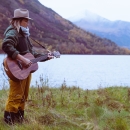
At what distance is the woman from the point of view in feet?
17.0

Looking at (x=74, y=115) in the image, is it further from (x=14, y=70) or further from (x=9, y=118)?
(x=14, y=70)

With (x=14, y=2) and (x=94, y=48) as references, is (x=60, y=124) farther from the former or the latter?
(x=14, y=2)

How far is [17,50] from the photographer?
5.41m

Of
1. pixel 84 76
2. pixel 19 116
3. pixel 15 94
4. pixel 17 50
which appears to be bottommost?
pixel 19 116

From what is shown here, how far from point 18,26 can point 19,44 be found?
282 mm

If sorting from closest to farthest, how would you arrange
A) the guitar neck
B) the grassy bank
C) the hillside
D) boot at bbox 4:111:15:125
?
the grassy bank → the guitar neck → boot at bbox 4:111:15:125 → the hillside

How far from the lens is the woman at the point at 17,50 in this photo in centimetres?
517

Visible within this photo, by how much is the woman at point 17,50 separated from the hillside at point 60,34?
91451 millimetres

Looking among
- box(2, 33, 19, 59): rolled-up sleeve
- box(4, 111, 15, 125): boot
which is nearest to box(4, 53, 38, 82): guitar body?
box(2, 33, 19, 59): rolled-up sleeve

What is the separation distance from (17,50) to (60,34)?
129374 mm

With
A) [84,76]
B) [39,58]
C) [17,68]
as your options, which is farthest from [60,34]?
[17,68]

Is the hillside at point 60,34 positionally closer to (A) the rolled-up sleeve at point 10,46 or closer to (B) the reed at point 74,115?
(B) the reed at point 74,115

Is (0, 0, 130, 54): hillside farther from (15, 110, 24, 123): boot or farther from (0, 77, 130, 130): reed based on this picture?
(15, 110, 24, 123): boot

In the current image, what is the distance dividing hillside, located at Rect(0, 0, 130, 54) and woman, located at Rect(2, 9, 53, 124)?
300 feet
